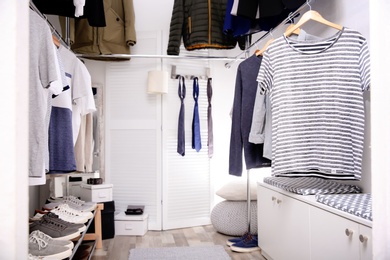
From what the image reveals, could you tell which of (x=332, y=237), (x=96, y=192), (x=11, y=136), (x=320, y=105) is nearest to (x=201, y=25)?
(x=320, y=105)

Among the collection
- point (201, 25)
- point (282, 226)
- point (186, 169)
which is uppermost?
point (201, 25)

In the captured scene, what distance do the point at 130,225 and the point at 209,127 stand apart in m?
1.40

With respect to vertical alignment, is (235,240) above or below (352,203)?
below

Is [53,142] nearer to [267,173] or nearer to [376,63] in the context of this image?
[376,63]

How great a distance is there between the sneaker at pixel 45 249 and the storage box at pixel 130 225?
5.99ft

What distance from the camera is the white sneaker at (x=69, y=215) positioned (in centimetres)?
236

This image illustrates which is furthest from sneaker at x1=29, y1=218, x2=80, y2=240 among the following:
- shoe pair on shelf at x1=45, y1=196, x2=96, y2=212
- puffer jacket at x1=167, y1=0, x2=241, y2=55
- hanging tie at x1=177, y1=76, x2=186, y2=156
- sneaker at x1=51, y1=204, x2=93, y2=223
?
puffer jacket at x1=167, y1=0, x2=241, y2=55

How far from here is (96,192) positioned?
3400 mm

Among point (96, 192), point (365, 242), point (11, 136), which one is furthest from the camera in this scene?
point (96, 192)

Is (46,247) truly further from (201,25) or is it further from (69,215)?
(201,25)

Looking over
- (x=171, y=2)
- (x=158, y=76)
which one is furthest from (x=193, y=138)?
(x=171, y=2)

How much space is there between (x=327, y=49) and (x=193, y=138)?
2.31 m

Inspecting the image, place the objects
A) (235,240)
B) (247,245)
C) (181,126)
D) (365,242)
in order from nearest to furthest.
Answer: (365,242)
(247,245)
(235,240)
(181,126)

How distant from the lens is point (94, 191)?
3.39 m
